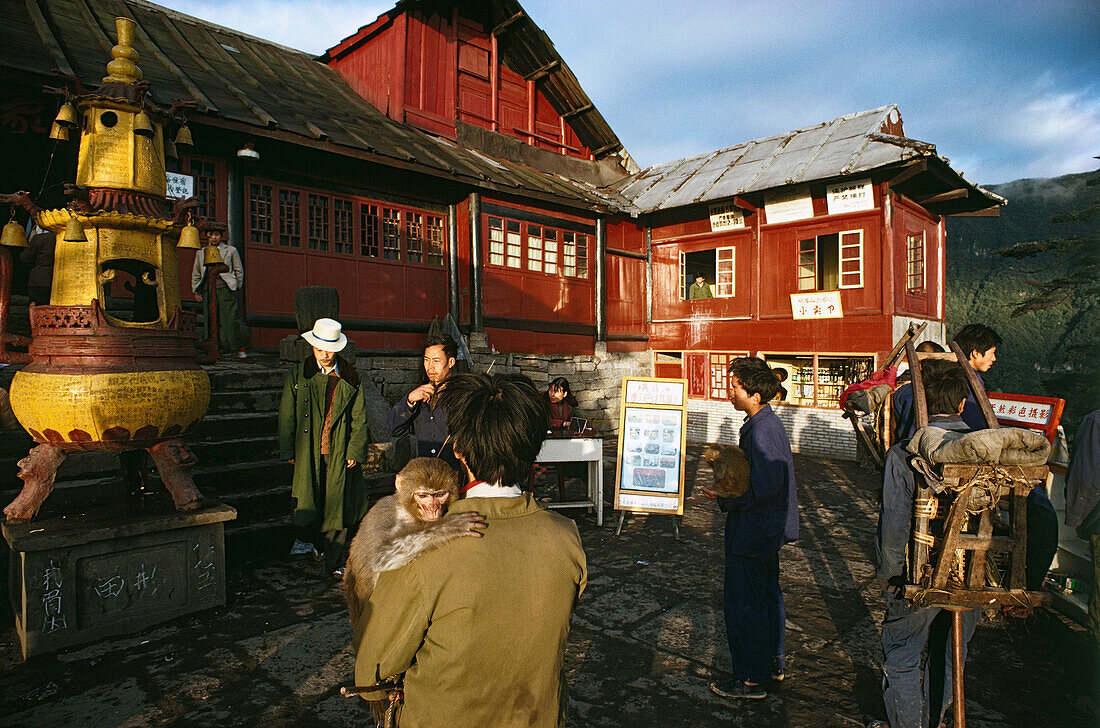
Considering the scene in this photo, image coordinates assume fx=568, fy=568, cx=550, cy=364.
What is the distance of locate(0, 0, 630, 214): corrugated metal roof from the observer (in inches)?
286

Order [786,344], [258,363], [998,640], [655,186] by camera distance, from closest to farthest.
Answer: [998,640], [258,363], [786,344], [655,186]

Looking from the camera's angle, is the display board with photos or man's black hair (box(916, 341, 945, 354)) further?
the display board with photos

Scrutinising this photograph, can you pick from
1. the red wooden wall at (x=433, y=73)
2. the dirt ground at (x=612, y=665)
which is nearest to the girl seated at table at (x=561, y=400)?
the dirt ground at (x=612, y=665)

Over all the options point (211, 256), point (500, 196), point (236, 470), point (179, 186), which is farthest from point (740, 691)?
point (500, 196)

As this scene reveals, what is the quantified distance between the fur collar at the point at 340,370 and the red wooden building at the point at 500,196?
452cm

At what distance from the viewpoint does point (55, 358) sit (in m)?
3.55

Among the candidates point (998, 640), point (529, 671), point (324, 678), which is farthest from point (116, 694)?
point (998, 640)

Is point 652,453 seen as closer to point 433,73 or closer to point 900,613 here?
point 900,613

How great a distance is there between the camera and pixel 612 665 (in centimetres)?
358

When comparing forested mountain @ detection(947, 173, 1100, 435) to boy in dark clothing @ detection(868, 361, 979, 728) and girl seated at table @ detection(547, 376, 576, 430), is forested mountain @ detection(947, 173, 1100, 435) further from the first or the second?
boy in dark clothing @ detection(868, 361, 979, 728)

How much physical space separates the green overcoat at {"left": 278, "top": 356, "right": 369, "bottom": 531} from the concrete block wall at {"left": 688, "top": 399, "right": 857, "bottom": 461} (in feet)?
27.3

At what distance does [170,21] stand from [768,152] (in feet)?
43.4

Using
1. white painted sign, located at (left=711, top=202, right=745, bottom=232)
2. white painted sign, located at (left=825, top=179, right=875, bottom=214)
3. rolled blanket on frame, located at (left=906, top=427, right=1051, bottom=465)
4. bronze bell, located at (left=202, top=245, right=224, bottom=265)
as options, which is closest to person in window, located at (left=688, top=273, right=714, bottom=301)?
white painted sign, located at (left=711, top=202, right=745, bottom=232)

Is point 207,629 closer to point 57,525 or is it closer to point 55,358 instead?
point 57,525
